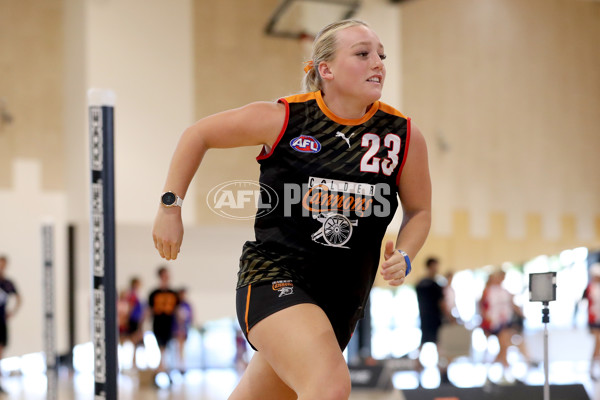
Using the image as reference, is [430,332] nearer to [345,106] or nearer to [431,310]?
[431,310]

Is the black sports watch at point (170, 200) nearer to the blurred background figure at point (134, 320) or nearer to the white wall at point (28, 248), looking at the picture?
the blurred background figure at point (134, 320)

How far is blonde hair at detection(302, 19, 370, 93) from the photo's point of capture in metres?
2.37

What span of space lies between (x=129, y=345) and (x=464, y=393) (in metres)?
7.14

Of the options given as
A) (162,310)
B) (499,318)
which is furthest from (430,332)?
(162,310)

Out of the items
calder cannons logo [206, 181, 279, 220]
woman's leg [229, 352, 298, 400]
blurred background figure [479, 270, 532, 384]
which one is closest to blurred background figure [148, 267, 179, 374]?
blurred background figure [479, 270, 532, 384]

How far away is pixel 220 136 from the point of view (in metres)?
2.35

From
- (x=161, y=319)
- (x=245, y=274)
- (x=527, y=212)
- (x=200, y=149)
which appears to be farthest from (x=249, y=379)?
(x=527, y=212)

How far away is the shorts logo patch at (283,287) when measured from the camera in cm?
220

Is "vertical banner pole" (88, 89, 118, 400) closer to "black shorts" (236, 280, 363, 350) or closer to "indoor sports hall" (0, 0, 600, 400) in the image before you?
"indoor sports hall" (0, 0, 600, 400)

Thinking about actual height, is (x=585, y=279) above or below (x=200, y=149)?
below

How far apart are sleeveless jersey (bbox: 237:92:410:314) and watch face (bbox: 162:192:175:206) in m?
0.29

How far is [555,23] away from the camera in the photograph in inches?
659

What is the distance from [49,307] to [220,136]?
1979 millimetres

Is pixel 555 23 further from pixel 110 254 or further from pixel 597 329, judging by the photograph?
pixel 110 254
